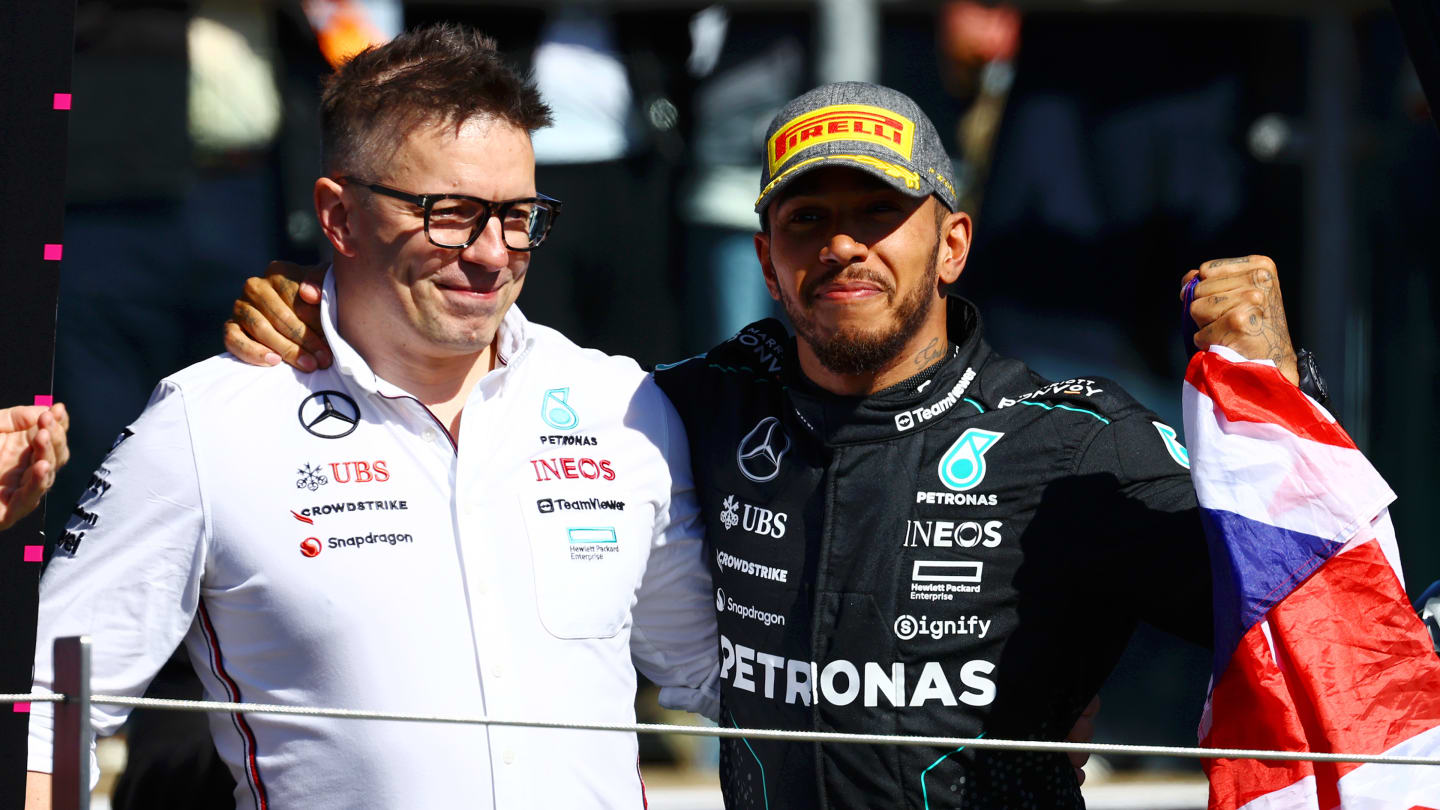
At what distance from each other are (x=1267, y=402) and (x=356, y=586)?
141 centimetres

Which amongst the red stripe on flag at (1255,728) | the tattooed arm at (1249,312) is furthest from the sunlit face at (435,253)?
the red stripe on flag at (1255,728)

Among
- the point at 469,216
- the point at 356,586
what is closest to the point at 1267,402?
the point at 469,216

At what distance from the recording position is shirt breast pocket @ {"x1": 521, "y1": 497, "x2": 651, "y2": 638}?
232 centimetres

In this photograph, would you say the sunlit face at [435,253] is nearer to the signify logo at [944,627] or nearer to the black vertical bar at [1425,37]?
the signify logo at [944,627]

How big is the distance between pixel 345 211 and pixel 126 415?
2.41 meters

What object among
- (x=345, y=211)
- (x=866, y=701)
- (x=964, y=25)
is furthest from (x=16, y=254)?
(x=964, y=25)

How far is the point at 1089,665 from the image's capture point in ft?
7.54

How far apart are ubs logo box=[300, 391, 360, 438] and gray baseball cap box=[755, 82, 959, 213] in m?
0.76

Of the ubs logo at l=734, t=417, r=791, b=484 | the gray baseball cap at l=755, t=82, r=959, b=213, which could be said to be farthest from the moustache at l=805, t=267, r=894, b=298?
the ubs logo at l=734, t=417, r=791, b=484

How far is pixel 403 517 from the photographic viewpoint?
7.43 ft

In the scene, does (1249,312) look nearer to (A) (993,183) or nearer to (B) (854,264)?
(B) (854,264)

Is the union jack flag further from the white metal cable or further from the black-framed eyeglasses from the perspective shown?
the black-framed eyeglasses

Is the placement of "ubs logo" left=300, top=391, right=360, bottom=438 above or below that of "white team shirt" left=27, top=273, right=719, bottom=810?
above

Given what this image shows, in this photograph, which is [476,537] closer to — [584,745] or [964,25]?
[584,745]
